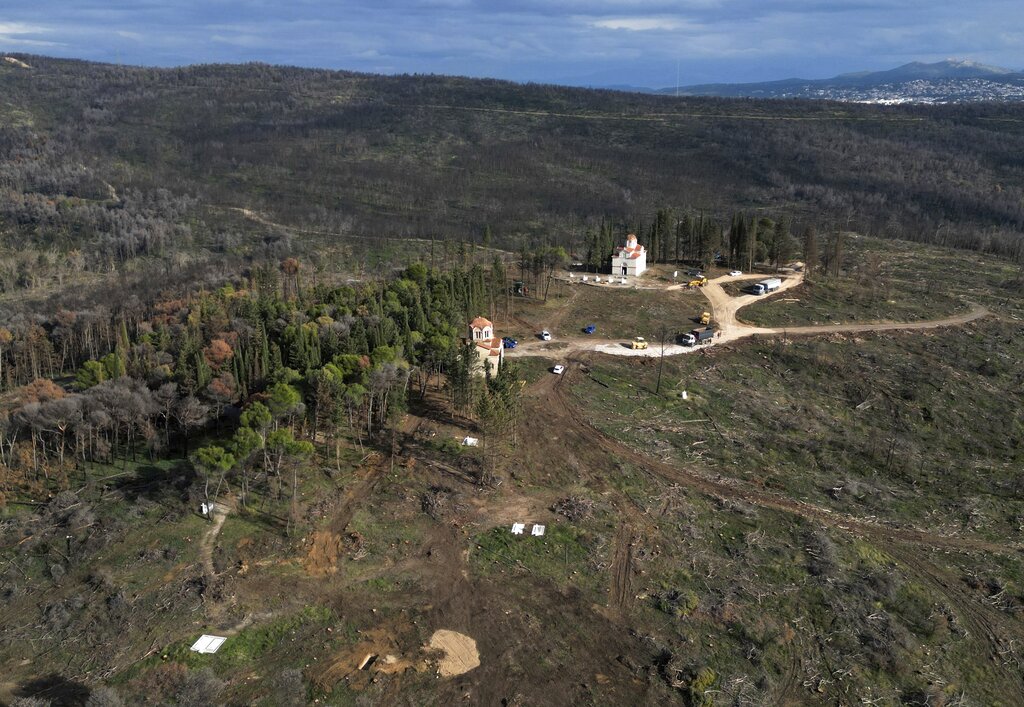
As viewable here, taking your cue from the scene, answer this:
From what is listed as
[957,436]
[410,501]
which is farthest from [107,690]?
[957,436]

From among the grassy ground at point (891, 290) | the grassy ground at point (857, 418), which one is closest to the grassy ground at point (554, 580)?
the grassy ground at point (857, 418)

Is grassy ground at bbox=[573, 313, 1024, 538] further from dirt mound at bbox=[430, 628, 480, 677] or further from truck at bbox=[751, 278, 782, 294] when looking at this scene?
dirt mound at bbox=[430, 628, 480, 677]

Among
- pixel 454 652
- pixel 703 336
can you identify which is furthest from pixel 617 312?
pixel 454 652

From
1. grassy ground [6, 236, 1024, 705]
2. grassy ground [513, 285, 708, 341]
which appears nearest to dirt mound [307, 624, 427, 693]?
grassy ground [6, 236, 1024, 705]

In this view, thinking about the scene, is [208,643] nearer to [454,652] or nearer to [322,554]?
[322,554]

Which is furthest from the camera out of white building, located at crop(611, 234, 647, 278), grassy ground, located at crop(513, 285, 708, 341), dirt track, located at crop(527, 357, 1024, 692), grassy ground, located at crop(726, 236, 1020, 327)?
white building, located at crop(611, 234, 647, 278)

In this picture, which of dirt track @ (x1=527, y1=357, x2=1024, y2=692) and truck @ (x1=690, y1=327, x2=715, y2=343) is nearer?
dirt track @ (x1=527, y1=357, x2=1024, y2=692)

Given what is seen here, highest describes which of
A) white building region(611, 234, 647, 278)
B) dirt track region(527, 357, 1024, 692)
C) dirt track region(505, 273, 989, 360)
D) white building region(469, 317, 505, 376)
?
white building region(611, 234, 647, 278)
